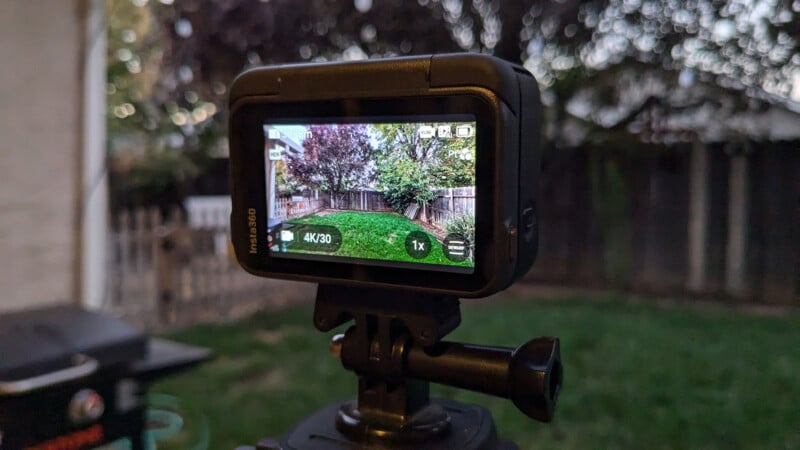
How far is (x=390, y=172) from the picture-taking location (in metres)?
0.65

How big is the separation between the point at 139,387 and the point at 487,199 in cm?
111

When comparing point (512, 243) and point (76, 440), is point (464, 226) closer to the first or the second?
point (512, 243)

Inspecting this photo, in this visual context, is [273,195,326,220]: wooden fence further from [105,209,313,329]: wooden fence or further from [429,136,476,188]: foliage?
[105,209,313,329]: wooden fence

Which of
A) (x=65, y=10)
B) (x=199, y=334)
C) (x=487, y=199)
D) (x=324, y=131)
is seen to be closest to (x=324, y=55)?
(x=65, y=10)

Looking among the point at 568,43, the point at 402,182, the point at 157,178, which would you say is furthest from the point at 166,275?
the point at 402,182

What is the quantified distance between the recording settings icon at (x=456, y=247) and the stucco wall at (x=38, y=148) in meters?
1.69

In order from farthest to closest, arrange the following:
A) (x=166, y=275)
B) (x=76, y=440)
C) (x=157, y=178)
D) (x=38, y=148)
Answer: (x=166, y=275)
(x=157, y=178)
(x=38, y=148)
(x=76, y=440)

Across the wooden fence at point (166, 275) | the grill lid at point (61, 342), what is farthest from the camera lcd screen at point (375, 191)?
the wooden fence at point (166, 275)

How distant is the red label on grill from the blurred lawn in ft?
2.03

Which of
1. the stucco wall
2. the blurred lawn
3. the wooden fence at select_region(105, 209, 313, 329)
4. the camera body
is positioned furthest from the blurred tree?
the wooden fence at select_region(105, 209, 313, 329)

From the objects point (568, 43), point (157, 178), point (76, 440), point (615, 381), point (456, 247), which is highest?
point (568, 43)

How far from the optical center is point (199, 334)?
9.34 ft

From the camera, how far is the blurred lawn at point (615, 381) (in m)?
1.50

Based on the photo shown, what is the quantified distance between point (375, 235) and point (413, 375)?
16cm
